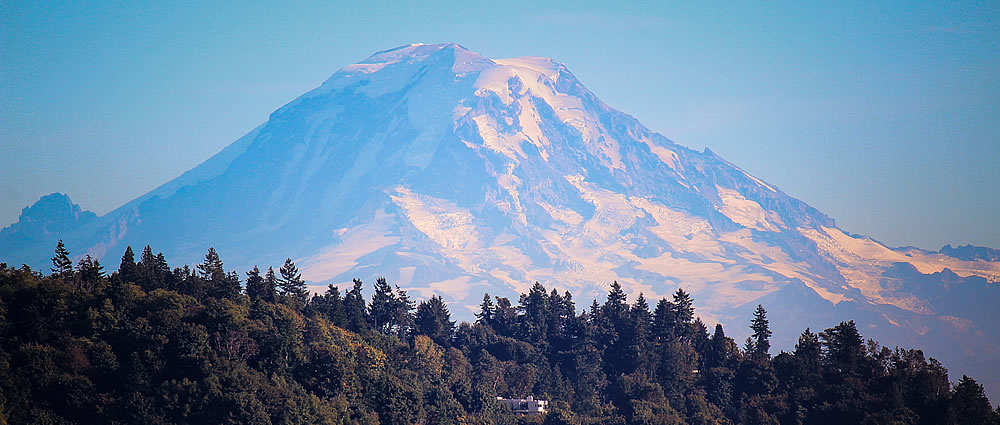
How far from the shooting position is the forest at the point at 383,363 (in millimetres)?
92938

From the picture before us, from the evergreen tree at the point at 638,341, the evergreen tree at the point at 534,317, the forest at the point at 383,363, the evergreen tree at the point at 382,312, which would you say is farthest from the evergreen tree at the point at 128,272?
the evergreen tree at the point at 638,341

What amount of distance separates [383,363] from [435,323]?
71.7 ft

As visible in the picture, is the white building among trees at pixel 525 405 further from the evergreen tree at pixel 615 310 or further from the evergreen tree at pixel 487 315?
the evergreen tree at pixel 487 315

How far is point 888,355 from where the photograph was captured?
122438 millimetres

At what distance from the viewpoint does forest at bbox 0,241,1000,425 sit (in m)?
92.9

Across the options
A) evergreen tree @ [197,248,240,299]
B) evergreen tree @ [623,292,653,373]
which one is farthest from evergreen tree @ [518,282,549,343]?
evergreen tree @ [197,248,240,299]

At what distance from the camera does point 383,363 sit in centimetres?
11400

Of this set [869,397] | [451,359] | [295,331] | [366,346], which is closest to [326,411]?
[295,331]

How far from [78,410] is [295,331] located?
22952mm

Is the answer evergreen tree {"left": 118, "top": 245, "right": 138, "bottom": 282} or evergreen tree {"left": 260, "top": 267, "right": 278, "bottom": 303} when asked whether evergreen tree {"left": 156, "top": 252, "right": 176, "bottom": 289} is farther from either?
evergreen tree {"left": 260, "top": 267, "right": 278, "bottom": 303}

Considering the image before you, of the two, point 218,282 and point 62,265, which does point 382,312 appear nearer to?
point 218,282

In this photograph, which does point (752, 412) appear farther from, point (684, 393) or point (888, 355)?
point (888, 355)

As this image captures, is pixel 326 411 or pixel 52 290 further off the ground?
pixel 52 290

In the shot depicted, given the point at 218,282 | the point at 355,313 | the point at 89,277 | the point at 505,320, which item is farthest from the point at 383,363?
the point at 505,320
